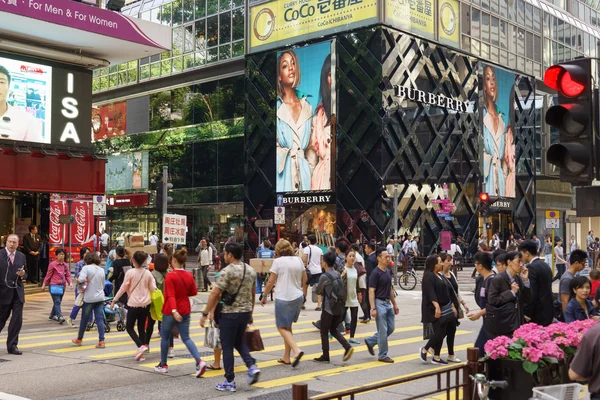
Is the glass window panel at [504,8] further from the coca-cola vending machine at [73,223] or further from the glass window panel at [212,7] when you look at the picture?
the coca-cola vending machine at [73,223]

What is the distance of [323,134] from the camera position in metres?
41.2

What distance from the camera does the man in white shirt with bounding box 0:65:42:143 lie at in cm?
2382

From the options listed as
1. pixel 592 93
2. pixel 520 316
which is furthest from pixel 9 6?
pixel 592 93

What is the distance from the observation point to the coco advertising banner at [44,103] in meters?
24.0

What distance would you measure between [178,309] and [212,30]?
40405 millimetres

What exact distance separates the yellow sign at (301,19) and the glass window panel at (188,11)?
593cm

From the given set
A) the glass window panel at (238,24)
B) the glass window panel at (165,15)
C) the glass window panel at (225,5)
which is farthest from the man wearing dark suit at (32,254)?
the glass window panel at (165,15)

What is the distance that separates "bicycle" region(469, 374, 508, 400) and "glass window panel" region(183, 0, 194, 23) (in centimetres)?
4621

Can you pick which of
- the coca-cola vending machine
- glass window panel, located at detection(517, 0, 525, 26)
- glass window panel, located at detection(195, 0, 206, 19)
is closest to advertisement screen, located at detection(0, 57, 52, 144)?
the coca-cola vending machine

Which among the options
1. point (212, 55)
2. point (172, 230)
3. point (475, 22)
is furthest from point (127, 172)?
point (172, 230)

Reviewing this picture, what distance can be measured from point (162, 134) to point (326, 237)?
1654 centimetres

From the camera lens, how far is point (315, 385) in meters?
9.86

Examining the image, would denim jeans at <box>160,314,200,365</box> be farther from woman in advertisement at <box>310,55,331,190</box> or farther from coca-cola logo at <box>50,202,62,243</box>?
woman in advertisement at <box>310,55,331,190</box>

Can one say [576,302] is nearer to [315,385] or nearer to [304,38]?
[315,385]
